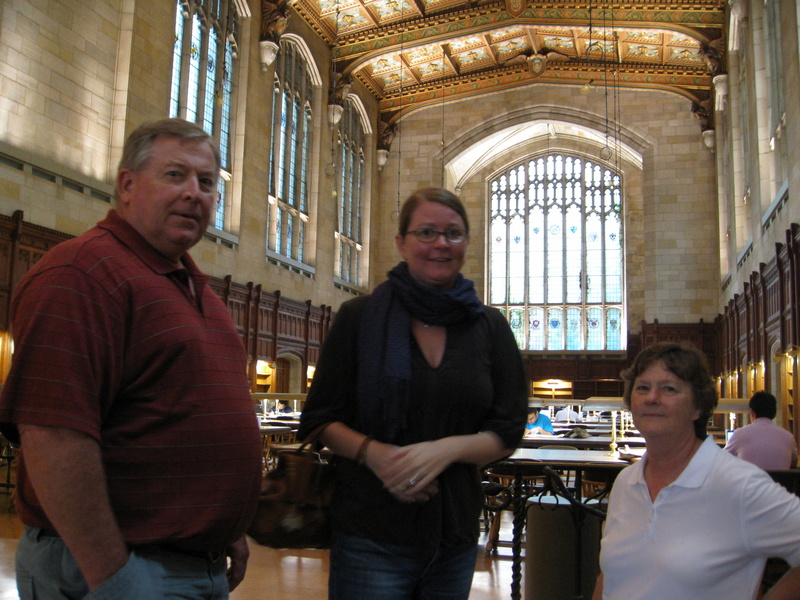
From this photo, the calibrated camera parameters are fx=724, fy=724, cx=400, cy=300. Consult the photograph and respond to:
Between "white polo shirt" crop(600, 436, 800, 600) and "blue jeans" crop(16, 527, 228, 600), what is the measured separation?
39.5 inches

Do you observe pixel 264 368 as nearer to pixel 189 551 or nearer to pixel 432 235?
pixel 432 235

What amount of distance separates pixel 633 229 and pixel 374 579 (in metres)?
22.2

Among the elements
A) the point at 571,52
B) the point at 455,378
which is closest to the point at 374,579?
the point at 455,378

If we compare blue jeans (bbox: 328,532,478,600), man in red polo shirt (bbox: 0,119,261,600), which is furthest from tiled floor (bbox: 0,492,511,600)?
man in red polo shirt (bbox: 0,119,261,600)

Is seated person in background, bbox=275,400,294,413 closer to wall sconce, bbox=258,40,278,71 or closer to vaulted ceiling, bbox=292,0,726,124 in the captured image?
wall sconce, bbox=258,40,278,71

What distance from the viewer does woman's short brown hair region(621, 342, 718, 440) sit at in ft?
6.05

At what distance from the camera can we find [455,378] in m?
1.51

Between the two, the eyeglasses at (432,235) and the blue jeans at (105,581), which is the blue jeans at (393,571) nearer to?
the blue jeans at (105,581)

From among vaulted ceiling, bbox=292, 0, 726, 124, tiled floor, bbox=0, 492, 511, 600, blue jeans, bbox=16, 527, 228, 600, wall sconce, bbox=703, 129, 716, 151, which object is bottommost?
tiled floor, bbox=0, 492, 511, 600

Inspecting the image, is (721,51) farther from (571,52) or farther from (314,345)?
(314,345)

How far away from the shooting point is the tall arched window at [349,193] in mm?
19281

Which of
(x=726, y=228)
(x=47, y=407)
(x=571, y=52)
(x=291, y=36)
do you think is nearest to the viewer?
(x=47, y=407)

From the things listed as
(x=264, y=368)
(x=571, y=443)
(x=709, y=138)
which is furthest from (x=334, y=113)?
(x=571, y=443)

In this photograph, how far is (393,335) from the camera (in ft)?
4.95
